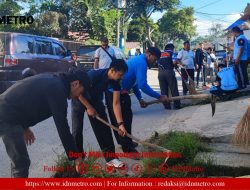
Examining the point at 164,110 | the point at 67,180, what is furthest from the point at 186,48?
the point at 67,180

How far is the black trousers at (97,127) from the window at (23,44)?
72cm

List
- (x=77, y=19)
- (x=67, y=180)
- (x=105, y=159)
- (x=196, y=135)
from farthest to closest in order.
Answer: (x=196, y=135), (x=105, y=159), (x=77, y=19), (x=67, y=180)

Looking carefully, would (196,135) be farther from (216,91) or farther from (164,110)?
(164,110)

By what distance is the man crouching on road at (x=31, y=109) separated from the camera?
250 centimetres

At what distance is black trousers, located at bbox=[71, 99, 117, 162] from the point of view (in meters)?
3.66

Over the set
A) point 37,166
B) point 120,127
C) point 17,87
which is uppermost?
point 17,87

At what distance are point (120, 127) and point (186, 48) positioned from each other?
4675 mm

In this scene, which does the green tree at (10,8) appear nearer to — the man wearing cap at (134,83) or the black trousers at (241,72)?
the man wearing cap at (134,83)

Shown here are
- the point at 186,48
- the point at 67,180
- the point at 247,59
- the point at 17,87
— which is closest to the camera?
the point at 17,87

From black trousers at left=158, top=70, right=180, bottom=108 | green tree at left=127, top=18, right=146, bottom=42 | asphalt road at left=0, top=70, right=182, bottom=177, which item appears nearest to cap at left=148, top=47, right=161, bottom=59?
green tree at left=127, top=18, right=146, bottom=42

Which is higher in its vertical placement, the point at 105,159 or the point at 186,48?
the point at 186,48

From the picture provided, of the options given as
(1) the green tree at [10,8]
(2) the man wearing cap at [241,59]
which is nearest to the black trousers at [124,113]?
(1) the green tree at [10,8]

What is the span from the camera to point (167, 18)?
325 cm

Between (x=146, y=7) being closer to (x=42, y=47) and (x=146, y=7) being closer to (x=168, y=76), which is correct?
(x=42, y=47)
